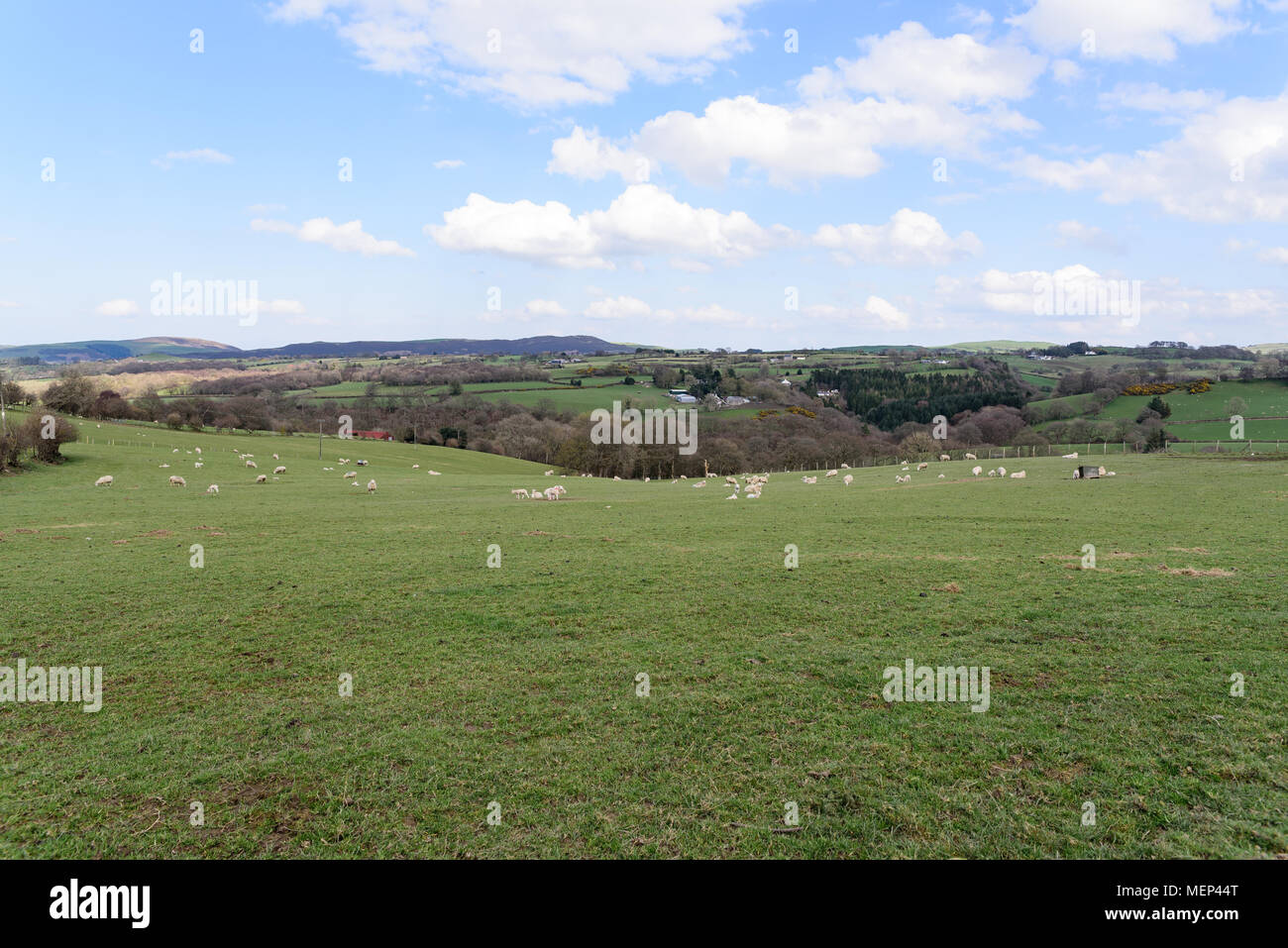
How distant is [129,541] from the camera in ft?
71.4

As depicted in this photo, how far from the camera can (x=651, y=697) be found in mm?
9578

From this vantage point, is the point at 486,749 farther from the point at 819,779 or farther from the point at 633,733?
the point at 819,779

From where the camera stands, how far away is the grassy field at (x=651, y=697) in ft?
21.0

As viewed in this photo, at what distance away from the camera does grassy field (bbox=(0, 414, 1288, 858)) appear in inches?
252

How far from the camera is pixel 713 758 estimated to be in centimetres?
775
